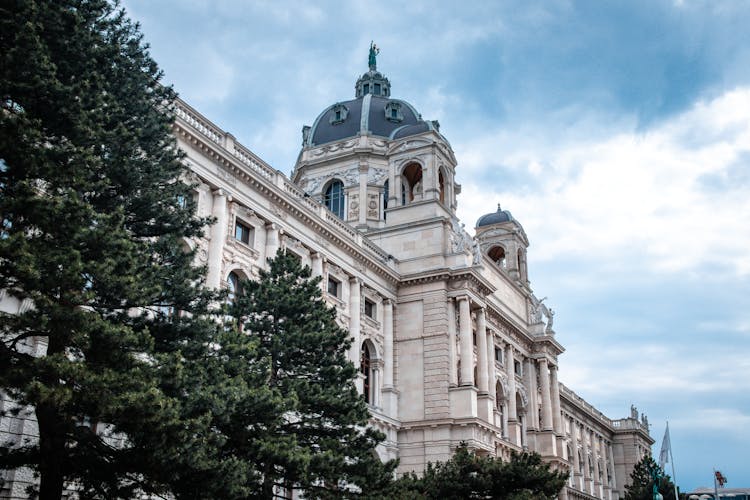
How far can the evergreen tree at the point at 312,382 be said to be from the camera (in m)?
21.6

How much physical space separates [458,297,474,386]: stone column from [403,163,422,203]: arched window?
10.2m

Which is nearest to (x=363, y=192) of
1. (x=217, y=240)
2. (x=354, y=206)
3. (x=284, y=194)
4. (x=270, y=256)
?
(x=354, y=206)

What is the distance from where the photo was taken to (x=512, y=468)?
1310 inches

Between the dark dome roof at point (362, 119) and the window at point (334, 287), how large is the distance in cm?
2704

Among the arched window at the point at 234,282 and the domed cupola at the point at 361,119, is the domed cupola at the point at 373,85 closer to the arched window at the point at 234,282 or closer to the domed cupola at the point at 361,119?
the domed cupola at the point at 361,119

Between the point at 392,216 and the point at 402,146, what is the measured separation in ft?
15.1

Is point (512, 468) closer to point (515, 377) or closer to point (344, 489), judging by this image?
point (344, 489)

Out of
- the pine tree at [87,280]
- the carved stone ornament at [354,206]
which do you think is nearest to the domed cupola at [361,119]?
the carved stone ornament at [354,206]

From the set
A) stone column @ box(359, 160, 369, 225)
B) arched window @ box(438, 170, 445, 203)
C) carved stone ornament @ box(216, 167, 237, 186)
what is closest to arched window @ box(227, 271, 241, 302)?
carved stone ornament @ box(216, 167, 237, 186)

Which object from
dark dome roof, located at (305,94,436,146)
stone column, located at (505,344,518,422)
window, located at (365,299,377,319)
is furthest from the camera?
dark dome roof, located at (305,94,436,146)

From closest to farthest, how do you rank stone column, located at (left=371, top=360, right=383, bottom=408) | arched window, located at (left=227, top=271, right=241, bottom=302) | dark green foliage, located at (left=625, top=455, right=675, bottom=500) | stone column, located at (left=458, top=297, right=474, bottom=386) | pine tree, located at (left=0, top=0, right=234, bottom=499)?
pine tree, located at (left=0, top=0, right=234, bottom=499) < arched window, located at (left=227, top=271, right=241, bottom=302) < stone column, located at (left=371, top=360, right=383, bottom=408) < stone column, located at (left=458, top=297, right=474, bottom=386) < dark green foliage, located at (left=625, top=455, right=675, bottom=500)

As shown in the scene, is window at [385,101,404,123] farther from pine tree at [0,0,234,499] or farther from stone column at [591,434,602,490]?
pine tree at [0,0,234,499]

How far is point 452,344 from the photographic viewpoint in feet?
143

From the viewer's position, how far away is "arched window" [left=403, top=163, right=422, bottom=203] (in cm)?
5238
